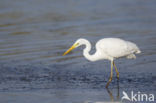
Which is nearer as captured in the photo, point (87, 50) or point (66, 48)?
point (87, 50)

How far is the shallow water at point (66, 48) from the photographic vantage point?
29.1 ft

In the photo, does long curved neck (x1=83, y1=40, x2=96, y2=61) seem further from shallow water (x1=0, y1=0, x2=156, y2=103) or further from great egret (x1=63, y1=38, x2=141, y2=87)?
shallow water (x1=0, y1=0, x2=156, y2=103)

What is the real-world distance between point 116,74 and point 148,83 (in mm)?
1373

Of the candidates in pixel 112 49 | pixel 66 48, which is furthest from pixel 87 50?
pixel 66 48

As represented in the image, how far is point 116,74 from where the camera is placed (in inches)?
409

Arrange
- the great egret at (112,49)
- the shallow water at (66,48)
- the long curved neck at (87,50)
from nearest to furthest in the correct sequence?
the shallow water at (66,48) → the long curved neck at (87,50) → the great egret at (112,49)

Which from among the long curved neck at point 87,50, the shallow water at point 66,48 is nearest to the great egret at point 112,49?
the long curved neck at point 87,50

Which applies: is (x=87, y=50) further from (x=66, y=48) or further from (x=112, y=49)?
(x=66, y=48)

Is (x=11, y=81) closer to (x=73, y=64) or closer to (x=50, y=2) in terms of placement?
(x=73, y=64)

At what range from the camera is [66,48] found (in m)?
13.0

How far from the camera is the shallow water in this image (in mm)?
8867

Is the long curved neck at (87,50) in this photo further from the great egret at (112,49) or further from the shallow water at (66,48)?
the shallow water at (66,48)

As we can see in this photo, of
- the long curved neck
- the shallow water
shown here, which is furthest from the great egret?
the shallow water

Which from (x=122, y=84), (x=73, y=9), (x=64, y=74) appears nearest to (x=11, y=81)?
(x=64, y=74)
